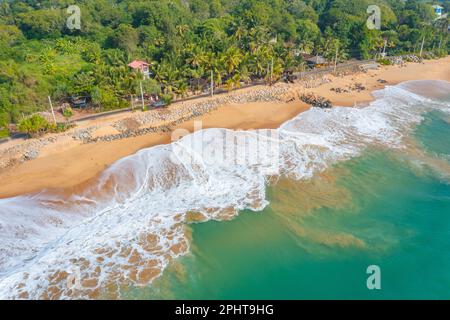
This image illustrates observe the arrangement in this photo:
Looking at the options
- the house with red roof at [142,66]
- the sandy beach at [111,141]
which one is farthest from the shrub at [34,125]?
the house with red roof at [142,66]

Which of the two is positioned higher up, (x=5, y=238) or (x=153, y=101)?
(x=153, y=101)

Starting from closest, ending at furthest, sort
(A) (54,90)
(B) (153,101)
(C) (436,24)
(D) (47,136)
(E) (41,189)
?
1. (E) (41,189)
2. (D) (47,136)
3. (A) (54,90)
4. (B) (153,101)
5. (C) (436,24)

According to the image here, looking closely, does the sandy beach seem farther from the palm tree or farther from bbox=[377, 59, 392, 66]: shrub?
bbox=[377, 59, 392, 66]: shrub

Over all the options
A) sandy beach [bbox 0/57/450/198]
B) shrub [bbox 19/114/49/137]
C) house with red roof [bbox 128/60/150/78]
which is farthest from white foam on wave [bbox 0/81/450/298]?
house with red roof [bbox 128/60/150/78]

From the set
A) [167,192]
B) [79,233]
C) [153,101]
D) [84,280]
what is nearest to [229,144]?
[167,192]

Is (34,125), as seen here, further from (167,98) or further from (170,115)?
(167,98)
